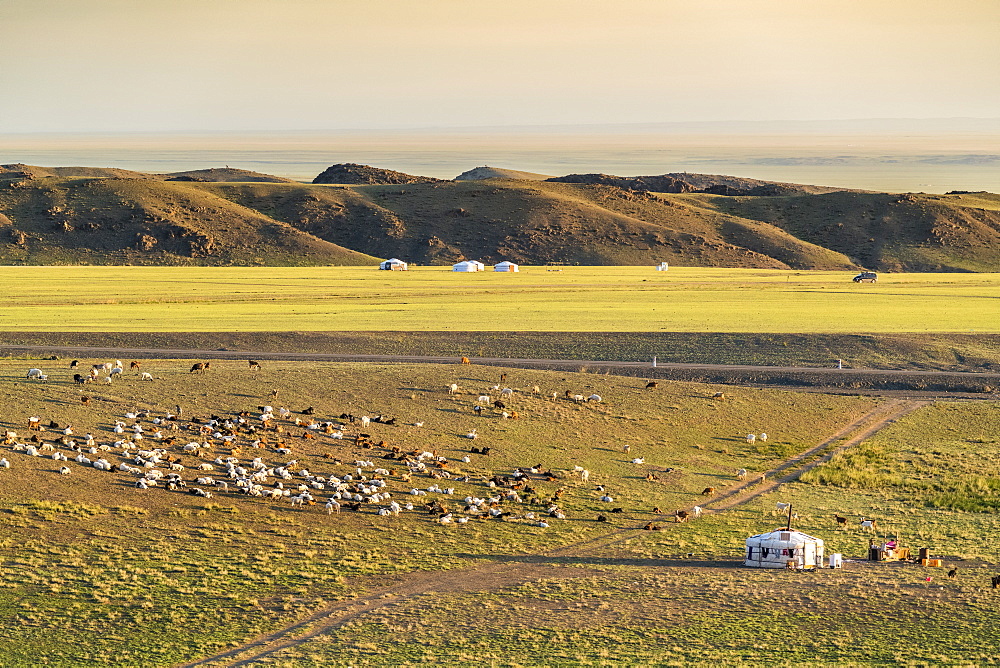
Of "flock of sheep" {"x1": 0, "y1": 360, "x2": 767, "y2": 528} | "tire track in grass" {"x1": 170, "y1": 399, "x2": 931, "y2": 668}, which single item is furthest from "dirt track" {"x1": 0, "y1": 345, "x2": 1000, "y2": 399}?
"tire track in grass" {"x1": 170, "y1": 399, "x2": 931, "y2": 668}

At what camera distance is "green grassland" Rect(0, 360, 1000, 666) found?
2577 cm

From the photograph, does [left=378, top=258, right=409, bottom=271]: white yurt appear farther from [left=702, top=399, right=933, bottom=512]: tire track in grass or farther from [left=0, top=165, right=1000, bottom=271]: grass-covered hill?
[left=702, top=399, right=933, bottom=512]: tire track in grass

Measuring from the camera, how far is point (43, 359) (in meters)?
58.6

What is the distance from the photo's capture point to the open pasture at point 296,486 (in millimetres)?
27203

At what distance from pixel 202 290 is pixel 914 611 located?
81265mm

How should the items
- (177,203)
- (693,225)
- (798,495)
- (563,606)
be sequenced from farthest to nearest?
1. (693,225)
2. (177,203)
3. (798,495)
4. (563,606)

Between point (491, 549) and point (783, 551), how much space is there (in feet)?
25.7

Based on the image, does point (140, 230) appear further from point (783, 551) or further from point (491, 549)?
point (783, 551)

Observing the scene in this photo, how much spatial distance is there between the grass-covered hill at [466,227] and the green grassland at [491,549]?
330 feet

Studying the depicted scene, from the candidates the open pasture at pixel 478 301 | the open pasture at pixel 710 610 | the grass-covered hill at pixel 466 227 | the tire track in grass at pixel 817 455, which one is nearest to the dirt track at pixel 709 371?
the tire track in grass at pixel 817 455

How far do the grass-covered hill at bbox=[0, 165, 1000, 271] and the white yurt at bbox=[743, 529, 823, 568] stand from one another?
118786 millimetres

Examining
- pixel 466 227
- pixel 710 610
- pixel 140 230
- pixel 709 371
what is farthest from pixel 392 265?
pixel 710 610

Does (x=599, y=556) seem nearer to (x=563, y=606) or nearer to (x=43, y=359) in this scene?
(x=563, y=606)

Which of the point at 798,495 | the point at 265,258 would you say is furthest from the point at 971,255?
the point at 798,495
